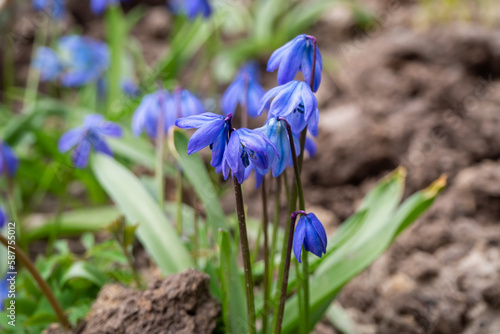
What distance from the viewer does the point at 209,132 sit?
45.6 inches

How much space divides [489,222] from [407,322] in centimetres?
67

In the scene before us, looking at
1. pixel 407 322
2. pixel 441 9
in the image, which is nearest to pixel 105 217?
pixel 407 322

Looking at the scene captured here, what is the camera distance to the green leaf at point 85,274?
1.88 meters

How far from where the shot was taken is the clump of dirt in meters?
1.55

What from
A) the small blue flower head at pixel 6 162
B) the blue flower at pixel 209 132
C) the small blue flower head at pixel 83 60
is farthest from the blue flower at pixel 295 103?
the small blue flower head at pixel 83 60

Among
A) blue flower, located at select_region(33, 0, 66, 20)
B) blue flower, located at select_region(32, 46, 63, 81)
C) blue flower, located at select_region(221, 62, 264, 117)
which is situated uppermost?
blue flower, located at select_region(33, 0, 66, 20)

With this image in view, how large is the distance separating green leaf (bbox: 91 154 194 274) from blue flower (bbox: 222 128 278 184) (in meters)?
0.78

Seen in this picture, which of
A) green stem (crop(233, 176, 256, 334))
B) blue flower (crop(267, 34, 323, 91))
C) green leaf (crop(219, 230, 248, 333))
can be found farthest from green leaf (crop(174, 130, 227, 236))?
blue flower (crop(267, 34, 323, 91))

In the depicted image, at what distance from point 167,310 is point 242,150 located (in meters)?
0.64

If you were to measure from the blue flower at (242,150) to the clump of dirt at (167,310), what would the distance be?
1.70 feet

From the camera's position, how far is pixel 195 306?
1.59 meters

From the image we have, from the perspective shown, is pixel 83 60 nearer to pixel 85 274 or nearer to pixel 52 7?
pixel 52 7

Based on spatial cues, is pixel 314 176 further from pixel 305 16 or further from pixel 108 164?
pixel 305 16

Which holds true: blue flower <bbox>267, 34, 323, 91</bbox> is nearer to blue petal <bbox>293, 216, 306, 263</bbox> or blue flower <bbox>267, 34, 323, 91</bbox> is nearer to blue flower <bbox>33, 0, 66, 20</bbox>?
blue petal <bbox>293, 216, 306, 263</bbox>
